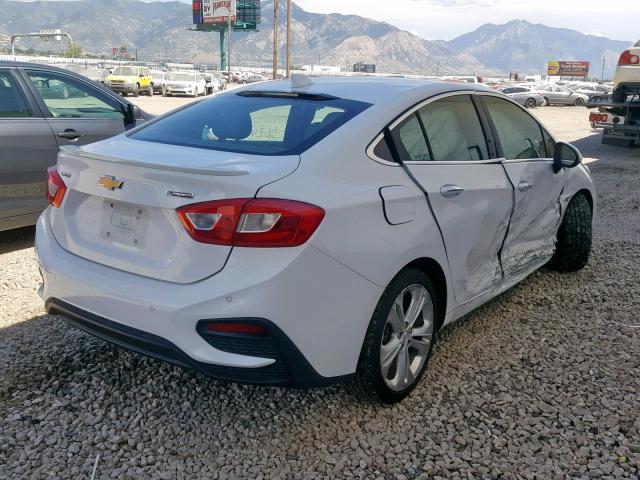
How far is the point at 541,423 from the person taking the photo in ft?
9.34

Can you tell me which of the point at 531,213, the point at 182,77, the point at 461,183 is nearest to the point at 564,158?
the point at 531,213

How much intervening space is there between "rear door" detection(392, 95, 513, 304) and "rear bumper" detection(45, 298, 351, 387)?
103 centimetres

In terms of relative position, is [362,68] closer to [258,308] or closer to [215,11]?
[215,11]

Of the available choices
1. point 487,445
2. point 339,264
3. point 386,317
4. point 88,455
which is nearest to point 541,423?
point 487,445

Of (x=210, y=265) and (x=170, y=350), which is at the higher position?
(x=210, y=265)

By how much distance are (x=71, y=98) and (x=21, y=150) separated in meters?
0.81

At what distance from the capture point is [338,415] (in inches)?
114

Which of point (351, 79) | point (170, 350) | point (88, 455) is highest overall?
point (351, 79)

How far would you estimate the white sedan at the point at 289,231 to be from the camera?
2.29m

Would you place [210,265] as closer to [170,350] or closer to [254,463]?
[170,350]

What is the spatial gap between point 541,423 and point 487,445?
13.8 inches

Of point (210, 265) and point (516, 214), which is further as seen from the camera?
point (516, 214)

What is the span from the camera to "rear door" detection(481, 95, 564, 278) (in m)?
3.70

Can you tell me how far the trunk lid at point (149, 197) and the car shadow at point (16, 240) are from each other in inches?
119
